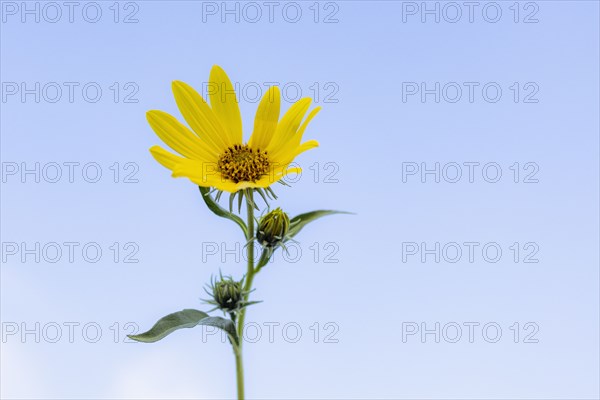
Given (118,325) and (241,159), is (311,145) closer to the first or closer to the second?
(241,159)

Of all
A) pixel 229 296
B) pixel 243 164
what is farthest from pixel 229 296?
pixel 243 164

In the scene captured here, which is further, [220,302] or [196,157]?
[196,157]

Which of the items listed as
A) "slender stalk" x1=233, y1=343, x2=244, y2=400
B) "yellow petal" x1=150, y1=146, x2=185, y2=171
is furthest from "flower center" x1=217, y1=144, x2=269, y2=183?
"slender stalk" x1=233, y1=343, x2=244, y2=400

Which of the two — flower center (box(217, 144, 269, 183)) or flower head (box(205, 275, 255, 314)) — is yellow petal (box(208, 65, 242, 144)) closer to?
flower center (box(217, 144, 269, 183))

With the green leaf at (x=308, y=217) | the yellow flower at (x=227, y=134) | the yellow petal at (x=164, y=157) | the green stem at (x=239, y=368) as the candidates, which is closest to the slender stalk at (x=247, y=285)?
the green stem at (x=239, y=368)

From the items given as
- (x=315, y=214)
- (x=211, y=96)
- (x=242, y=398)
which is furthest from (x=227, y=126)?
(x=242, y=398)

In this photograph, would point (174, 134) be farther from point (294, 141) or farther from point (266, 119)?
point (294, 141)

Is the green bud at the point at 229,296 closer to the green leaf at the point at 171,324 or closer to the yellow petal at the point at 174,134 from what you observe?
the green leaf at the point at 171,324
